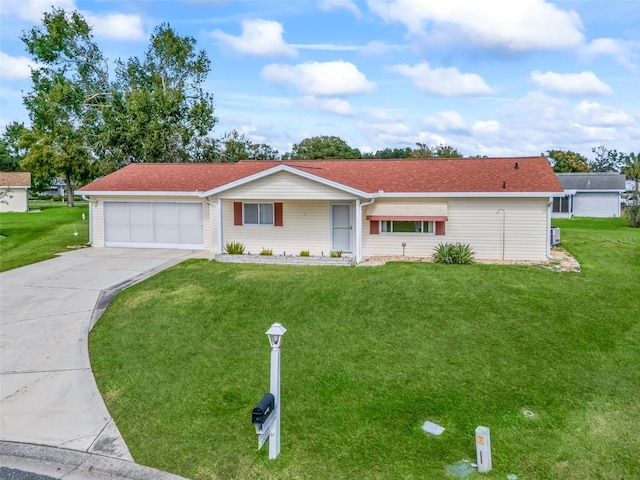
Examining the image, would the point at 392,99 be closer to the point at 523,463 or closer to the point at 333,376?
the point at 333,376

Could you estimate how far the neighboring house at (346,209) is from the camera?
1662 centimetres

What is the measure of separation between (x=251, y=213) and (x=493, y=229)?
28.3 feet

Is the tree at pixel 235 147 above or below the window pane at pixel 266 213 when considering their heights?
above

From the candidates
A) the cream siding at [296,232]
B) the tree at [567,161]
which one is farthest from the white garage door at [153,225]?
the tree at [567,161]

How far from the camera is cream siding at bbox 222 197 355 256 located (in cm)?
1794

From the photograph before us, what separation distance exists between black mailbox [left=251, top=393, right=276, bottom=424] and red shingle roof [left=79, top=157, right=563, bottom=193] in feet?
37.2

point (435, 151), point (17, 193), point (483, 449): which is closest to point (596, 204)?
point (435, 151)

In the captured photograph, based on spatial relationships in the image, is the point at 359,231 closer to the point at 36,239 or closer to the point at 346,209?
the point at 346,209

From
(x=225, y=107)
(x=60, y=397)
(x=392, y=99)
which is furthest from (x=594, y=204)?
(x=60, y=397)

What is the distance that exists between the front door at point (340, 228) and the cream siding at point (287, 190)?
1.35 meters

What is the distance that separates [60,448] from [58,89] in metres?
35.4

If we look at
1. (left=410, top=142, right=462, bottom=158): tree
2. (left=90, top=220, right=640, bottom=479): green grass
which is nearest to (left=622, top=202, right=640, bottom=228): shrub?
(left=90, top=220, right=640, bottom=479): green grass

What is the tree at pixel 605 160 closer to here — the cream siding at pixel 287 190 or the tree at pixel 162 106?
the tree at pixel 162 106

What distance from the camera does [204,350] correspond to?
9.51 metres
